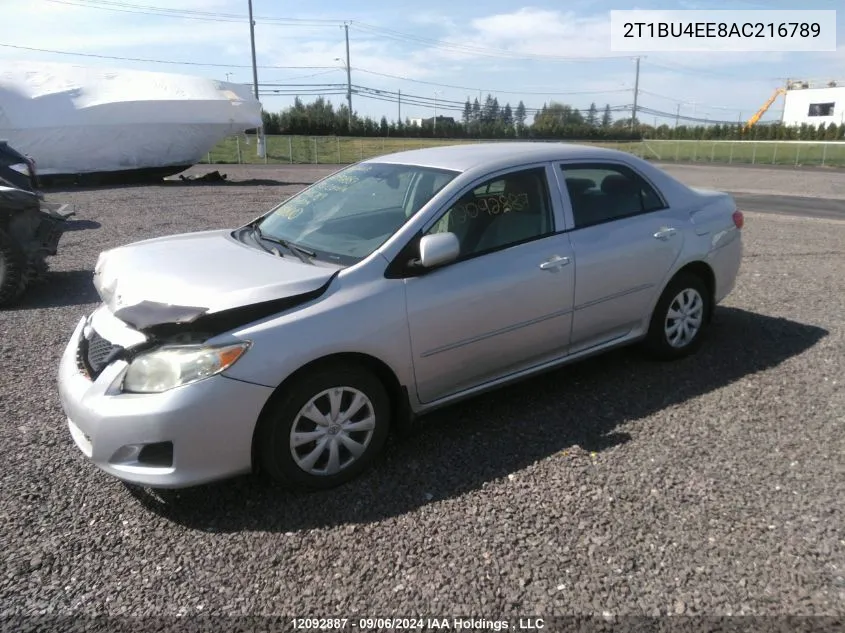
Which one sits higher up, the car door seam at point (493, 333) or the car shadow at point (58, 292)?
the car door seam at point (493, 333)

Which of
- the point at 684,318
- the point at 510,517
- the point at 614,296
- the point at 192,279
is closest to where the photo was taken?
the point at 510,517

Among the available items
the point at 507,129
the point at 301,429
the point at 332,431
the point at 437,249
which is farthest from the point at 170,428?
the point at 507,129

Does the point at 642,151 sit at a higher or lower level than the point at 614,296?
higher

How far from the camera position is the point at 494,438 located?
382cm

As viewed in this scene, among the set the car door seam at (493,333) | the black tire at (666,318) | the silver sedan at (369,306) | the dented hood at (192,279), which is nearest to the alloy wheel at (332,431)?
the silver sedan at (369,306)

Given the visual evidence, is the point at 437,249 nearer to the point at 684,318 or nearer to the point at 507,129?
the point at 684,318

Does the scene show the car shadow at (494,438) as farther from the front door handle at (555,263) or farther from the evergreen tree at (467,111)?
the evergreen tree at (467,111)

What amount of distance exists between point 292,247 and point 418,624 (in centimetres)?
223

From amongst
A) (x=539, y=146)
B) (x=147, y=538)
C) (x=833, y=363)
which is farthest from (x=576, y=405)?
(x=147, y=538)

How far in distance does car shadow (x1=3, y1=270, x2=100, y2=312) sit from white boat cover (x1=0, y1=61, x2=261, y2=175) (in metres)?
14.5

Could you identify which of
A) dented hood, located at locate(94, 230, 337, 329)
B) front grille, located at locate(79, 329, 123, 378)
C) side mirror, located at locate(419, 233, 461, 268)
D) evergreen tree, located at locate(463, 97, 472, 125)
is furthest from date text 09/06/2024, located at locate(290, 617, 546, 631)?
evergreen tree, located at locate(463, 97, 472, 125)

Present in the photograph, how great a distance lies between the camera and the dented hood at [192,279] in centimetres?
303

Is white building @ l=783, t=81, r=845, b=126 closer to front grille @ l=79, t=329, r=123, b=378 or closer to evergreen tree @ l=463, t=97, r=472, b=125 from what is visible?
evergreen tree @ l=463, t=97, r=472, b=125

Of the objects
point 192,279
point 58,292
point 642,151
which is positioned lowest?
point 58,292
